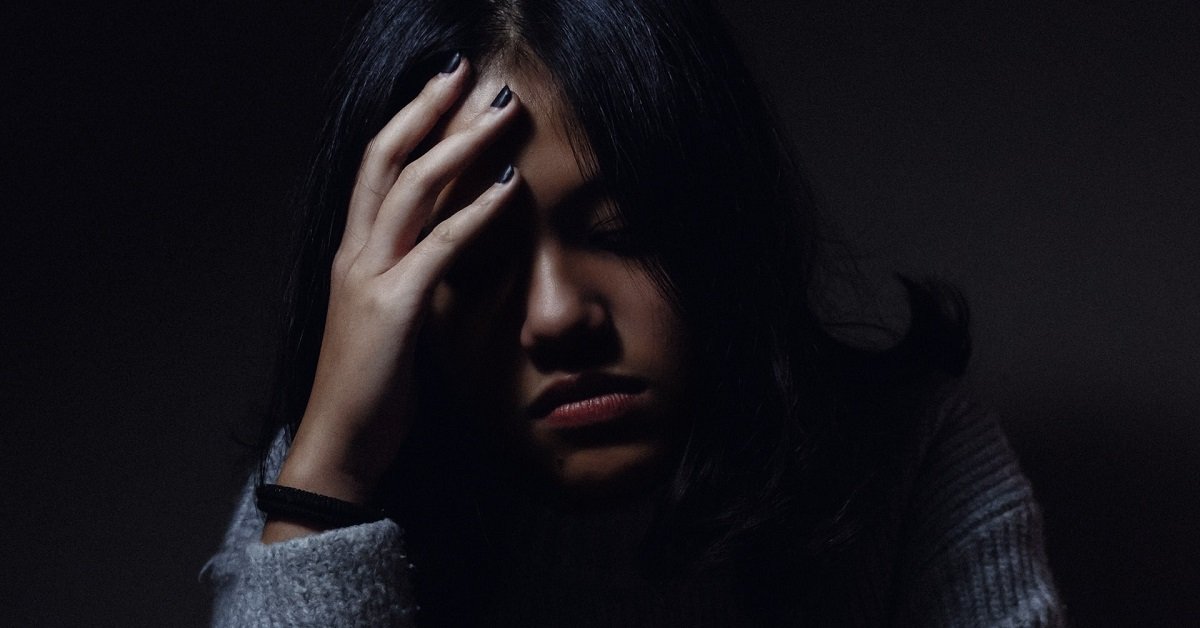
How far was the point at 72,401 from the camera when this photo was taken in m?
1.43

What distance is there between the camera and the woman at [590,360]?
0.88 meters

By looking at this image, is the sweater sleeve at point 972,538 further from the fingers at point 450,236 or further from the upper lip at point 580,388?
the fingers at point 450,236

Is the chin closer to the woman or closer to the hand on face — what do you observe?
the woman

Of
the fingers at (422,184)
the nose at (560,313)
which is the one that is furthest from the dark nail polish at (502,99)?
the nose at (560,313)

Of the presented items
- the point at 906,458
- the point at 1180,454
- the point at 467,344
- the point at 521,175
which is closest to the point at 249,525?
the point at 467,344

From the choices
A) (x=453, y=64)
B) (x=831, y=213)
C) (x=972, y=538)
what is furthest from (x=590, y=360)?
(x=831, y=213)

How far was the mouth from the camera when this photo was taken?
88 centimetres

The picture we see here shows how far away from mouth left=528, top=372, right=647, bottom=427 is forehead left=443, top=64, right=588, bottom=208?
137 millimetres

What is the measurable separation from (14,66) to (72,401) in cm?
41

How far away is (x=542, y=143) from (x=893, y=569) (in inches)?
22.4

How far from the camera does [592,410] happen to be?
88cm

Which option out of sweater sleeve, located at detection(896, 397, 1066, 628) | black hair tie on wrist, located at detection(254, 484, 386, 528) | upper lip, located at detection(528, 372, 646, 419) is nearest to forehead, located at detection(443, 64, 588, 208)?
upper lip, located at detection(528, 372, 646, 419)

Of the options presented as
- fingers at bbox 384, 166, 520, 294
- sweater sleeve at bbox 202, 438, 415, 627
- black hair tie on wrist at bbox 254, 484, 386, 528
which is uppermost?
fingers at bbox 384, 166, 520, 294

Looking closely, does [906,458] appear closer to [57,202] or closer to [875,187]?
[875,187]
